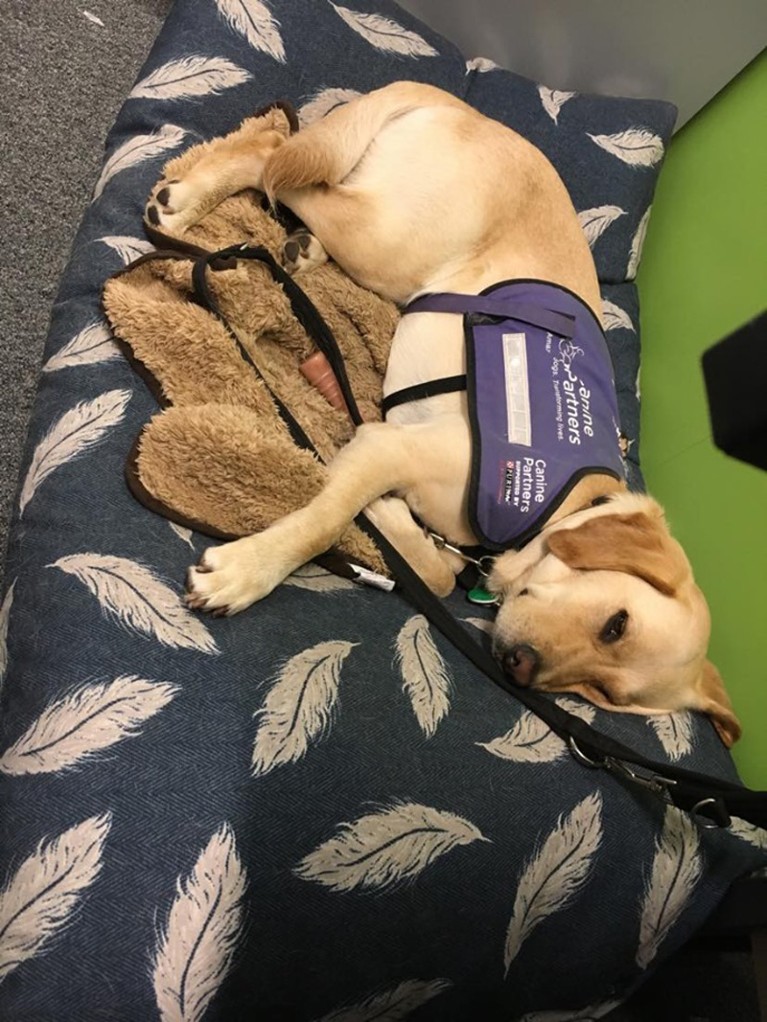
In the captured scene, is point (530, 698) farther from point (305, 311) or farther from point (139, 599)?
point (305, 311)

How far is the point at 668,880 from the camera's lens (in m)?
1.58

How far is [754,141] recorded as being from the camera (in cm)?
243

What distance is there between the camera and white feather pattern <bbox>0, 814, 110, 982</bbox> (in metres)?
1.08

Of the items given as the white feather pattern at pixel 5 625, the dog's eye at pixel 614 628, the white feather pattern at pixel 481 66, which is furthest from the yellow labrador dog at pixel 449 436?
the white feather pattern at pixel 481 66

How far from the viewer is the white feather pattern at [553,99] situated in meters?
2.68

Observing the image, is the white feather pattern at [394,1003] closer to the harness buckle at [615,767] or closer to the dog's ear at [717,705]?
the harness buckle at [615,767]

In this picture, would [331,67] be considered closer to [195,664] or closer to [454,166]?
[454,166]

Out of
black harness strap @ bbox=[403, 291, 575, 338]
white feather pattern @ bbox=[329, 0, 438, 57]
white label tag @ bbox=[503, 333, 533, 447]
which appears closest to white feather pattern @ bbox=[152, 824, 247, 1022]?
white label tag @ bbox=[503, 333, 533, 447]

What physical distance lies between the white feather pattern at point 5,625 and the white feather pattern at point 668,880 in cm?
135

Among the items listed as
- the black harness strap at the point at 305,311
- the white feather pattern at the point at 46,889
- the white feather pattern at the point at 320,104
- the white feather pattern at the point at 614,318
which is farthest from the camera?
the white feather pattern at the point at 614,318

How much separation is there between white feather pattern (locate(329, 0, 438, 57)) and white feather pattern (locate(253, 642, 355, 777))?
209cm

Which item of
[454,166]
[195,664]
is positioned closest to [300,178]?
[454,166]

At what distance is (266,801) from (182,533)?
54 centimetres

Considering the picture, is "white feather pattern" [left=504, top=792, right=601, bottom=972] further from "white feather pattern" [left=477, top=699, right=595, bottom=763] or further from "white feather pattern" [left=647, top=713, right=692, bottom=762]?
"white feather pattern" [left=647, top=713, right=692, bottom=762]
